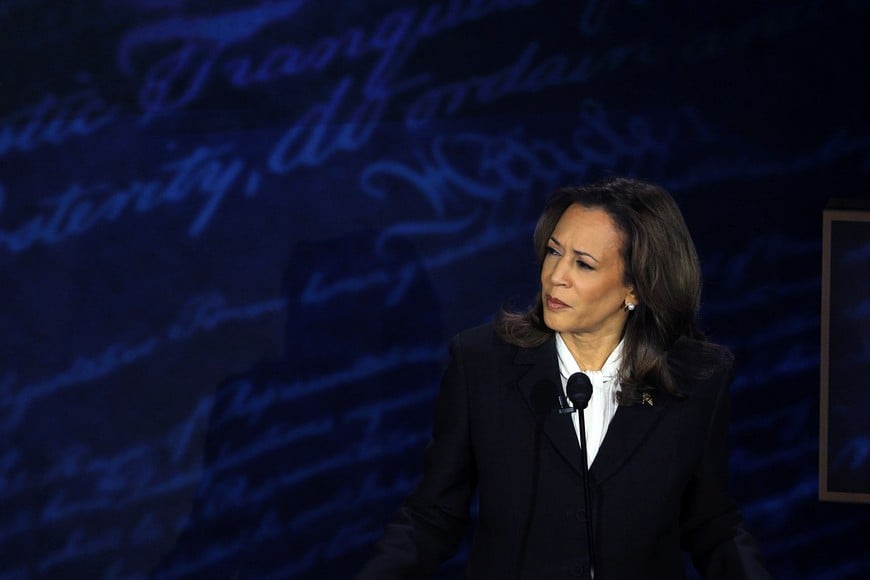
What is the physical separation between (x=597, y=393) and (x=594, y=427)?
0.07 m

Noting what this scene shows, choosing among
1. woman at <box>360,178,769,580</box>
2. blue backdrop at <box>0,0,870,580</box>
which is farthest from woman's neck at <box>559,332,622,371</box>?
blue backdrop at <box>0,0,870,580</box>

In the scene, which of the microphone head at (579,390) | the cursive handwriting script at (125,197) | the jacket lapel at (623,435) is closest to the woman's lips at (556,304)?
the jacket lapel at (623,435)

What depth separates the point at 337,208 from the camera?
3426 millimetres

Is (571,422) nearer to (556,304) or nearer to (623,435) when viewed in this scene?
(623,435)

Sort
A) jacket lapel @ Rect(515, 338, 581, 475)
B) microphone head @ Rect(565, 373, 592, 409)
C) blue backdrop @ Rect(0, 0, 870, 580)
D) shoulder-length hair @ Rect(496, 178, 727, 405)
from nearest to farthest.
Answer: microphone head @ Rect(565, 373, 592, 409) < jacket lapel @ Rect(515, 338, 581, 475) < shoulder-length hair @ Rect(496, 178, 727, 405) < blue backdrop @ Rect(0, 0, 870, 580)

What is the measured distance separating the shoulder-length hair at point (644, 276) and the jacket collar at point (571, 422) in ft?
0.11

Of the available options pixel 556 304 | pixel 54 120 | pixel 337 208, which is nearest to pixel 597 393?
pixel 556 304

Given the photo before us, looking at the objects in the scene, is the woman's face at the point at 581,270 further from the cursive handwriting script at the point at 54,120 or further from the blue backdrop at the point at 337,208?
the cursive handwriting script at the point at 54,120

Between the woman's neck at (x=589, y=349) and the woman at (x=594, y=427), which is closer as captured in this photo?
the woman at (x=594, y=427)

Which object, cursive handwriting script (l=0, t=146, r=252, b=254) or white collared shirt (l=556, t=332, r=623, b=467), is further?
cursive handwriting script (l=0, t=146, r=252, b=254)

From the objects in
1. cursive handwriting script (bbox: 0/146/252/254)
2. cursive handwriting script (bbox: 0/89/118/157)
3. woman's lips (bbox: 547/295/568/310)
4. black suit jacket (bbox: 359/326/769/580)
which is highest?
cursive handwriting script (bbox: 0/89/118/157)

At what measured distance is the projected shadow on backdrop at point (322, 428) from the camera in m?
3.45

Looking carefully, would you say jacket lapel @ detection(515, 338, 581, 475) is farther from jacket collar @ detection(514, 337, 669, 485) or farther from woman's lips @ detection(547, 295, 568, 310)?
woman's lips @ detection(547, 295, 568, 310)

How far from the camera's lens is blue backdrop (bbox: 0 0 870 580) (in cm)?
338
